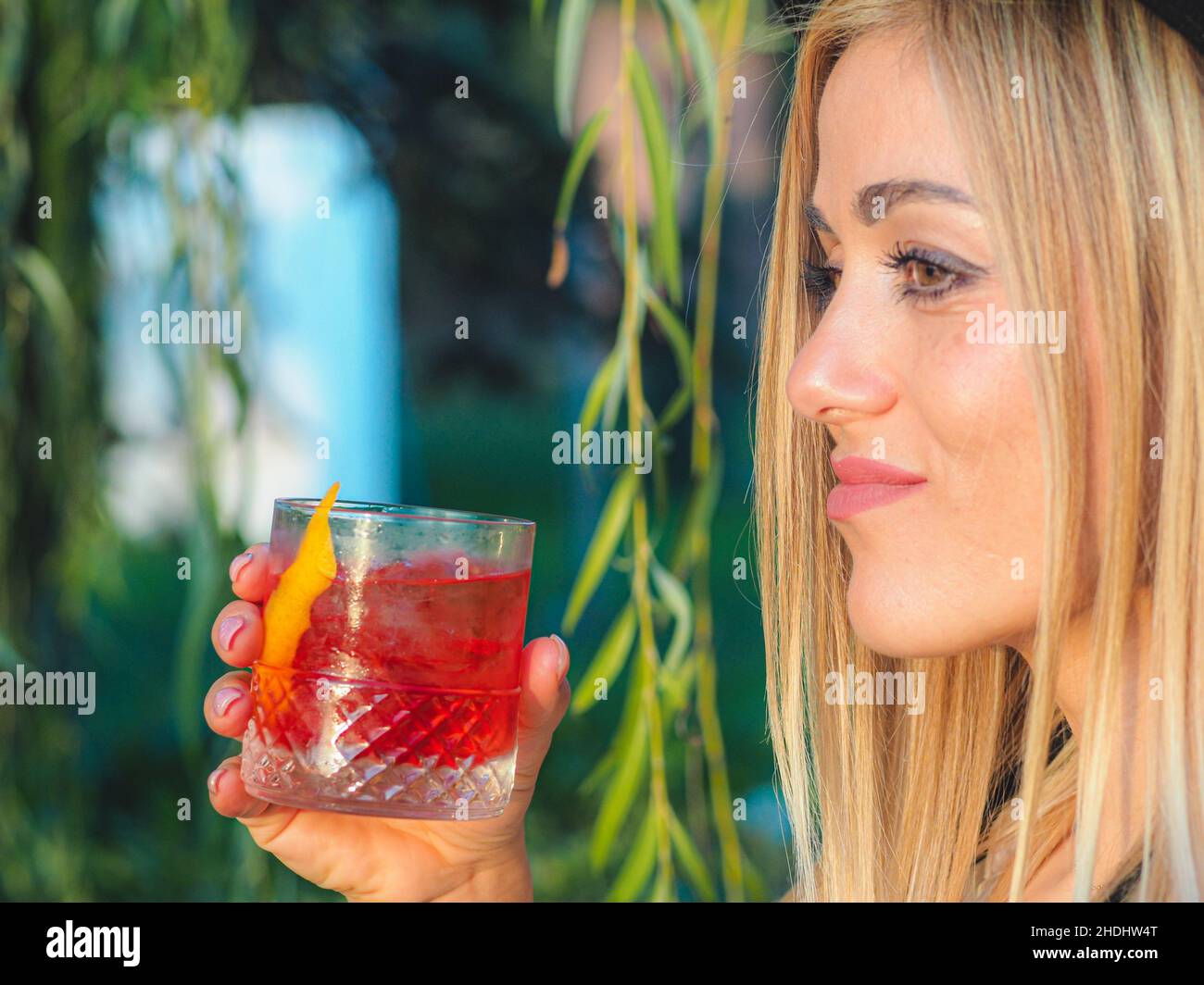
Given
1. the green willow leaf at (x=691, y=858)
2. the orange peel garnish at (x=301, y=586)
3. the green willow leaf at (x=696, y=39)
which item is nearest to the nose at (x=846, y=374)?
the orange peel garnish at (x=301, y=586)

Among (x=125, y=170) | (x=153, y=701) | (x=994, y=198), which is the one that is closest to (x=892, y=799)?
(x=994, y=198)

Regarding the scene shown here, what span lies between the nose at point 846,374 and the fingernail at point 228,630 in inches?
20.1

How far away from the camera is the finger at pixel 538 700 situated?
3.53 feet

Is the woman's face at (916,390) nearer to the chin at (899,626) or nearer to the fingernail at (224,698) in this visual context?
the chin at (899,626)

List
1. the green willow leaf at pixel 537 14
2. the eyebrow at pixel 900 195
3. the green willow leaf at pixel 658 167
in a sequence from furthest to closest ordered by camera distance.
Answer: the green willow leaf at pixel 537 14
the green willow leaf at pixel 658 167
the eyebrow at pixel 900 195

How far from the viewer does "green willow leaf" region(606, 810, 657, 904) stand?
1.62m

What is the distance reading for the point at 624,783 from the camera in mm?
1633

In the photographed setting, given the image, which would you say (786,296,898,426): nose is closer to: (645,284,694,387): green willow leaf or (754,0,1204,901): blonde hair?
(754,0,1204,901): blonde hair

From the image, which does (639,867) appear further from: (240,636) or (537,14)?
(537,14)

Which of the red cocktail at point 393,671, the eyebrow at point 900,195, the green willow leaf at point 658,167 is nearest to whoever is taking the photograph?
the red cocktail at point 393,671

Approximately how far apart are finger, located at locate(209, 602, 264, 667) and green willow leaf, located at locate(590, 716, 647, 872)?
0.76 meters

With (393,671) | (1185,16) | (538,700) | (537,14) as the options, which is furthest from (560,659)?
(537,14)

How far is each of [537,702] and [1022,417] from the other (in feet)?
1.57
